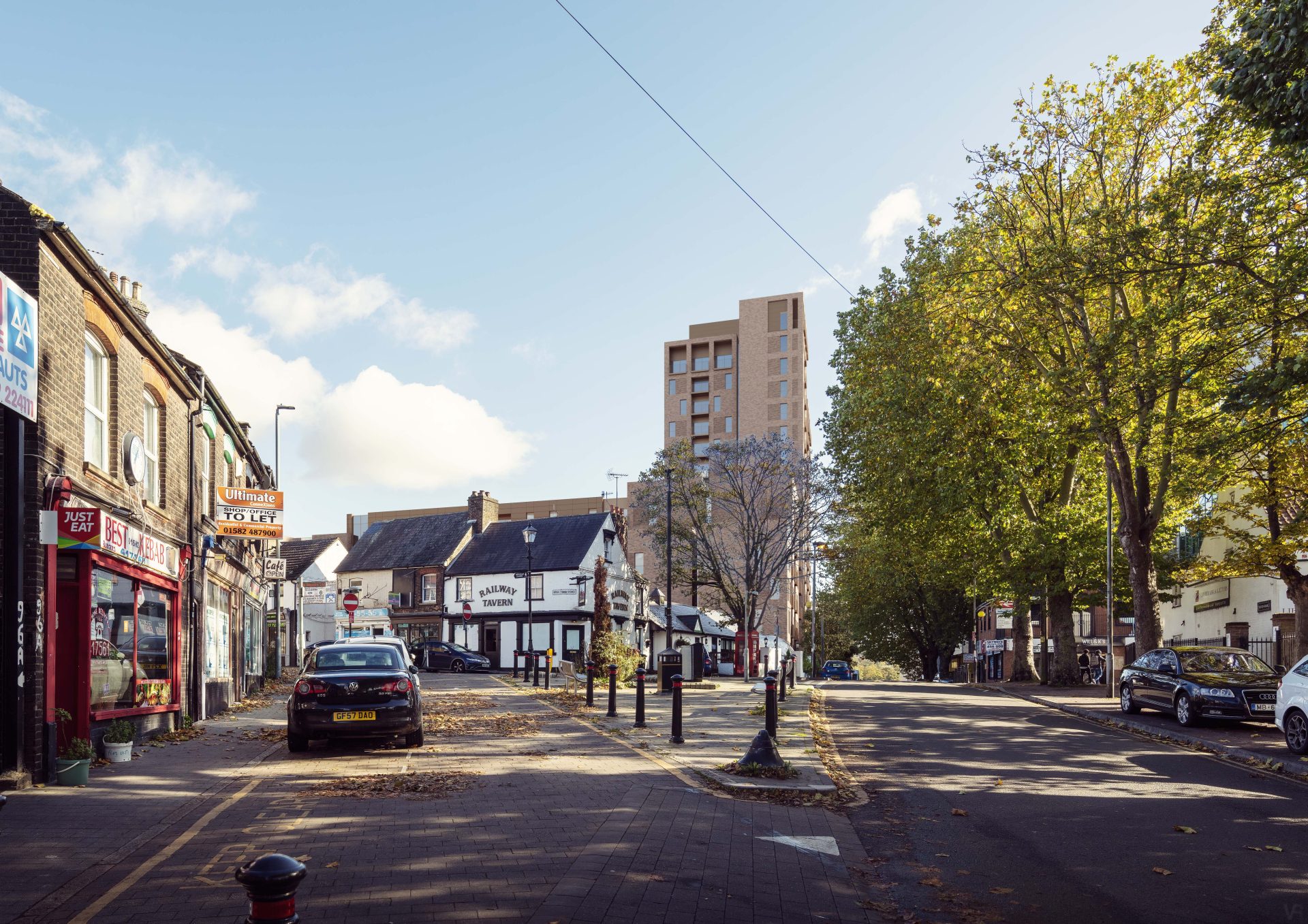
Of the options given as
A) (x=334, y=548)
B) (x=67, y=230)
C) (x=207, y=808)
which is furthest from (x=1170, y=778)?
(x=334, y=548)

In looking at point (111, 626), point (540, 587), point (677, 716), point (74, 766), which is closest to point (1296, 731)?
point (677, 716)

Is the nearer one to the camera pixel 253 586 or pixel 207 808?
pixel 207 808

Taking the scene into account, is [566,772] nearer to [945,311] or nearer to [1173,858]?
[1173,858]

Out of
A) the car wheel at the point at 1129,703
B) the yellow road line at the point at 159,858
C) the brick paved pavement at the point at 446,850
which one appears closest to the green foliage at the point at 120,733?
the brick paved pavement at the point at 446,850

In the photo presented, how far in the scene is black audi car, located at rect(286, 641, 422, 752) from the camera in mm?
13734

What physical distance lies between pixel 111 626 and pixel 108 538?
2.00 meters

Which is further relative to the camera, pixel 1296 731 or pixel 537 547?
pixel 537 547

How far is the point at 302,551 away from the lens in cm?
6166

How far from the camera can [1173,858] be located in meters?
7.76

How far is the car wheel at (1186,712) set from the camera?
18.9m

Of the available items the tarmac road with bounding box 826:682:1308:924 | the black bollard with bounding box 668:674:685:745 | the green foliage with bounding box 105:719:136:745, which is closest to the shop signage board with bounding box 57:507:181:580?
the green foliage with bounding box 105:719:136:745

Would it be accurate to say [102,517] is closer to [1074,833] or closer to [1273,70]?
[1074,833]

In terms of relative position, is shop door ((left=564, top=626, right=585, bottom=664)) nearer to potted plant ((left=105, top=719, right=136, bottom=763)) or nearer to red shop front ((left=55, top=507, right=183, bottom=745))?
A: red shop front ((left=55, top=507, right=183, bottom=745))

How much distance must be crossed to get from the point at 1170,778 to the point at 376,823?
8.70 m
